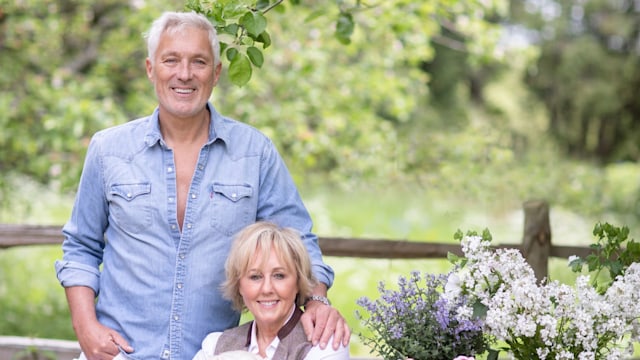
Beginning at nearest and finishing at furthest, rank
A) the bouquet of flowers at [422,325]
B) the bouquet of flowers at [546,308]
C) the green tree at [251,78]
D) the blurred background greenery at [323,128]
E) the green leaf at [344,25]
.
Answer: the bouquet of flowers at [546,308]
the bouquet of flowers at [422,325]
the green leaf at [344,25]
the green tree at [251,78]
the blurred background greenery at [323,128]

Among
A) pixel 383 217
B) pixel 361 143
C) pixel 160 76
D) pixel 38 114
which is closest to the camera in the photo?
pixel 160 76

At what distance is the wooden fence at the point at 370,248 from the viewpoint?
13.6 feet

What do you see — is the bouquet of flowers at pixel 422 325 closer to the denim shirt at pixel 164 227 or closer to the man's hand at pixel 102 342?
the denim shirt at pixel 164 227

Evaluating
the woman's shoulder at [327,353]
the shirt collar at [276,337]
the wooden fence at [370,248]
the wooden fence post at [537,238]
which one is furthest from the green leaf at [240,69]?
the wooden fence post at [537,238]

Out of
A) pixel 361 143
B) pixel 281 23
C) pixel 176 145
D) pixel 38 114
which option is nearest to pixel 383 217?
pixel 361 143

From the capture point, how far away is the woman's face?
2430 mm

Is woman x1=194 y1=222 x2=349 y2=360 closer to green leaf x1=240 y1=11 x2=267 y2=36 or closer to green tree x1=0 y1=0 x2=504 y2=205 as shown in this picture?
green leaf x1=240 y1=11 x2=267 y2=36

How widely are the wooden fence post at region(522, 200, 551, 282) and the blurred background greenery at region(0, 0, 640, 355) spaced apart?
65 centimetres

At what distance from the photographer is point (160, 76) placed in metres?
2.62

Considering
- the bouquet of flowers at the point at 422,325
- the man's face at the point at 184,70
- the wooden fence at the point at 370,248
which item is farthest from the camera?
the wooden fence at the point at 370,248

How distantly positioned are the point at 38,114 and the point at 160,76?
157 inches

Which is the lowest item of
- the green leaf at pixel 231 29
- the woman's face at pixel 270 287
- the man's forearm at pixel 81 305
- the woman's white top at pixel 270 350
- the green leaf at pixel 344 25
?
the woman's white top at pixel 270 350

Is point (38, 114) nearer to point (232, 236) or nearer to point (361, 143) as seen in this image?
point (361, 143)

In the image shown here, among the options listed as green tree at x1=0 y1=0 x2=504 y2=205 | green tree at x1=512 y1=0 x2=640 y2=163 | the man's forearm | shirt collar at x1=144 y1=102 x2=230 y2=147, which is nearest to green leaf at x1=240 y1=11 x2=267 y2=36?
shirt collar at x1=144 y1=102 x2=230 y2=147
